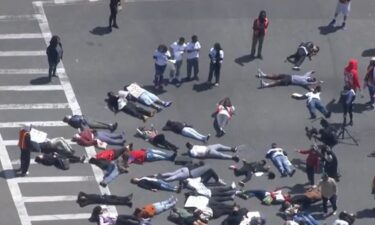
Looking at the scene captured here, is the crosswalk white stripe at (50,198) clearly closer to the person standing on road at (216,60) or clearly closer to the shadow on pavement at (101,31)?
the person standing on road at (216,60)

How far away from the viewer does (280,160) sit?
182 ft

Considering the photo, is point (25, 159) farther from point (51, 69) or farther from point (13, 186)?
point (51, 69)

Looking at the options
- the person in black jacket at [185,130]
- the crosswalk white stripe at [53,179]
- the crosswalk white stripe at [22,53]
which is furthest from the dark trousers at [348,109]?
the crosswalk white stripe at [22,53]

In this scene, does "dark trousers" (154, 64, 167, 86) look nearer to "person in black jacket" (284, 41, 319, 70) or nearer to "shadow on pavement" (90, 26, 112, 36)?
"shadow on pavement" (90, 26, 112, 36)

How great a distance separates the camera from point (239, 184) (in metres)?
54.4

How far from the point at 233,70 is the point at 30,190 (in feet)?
37.0

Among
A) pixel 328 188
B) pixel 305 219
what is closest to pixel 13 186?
pixel 305 219

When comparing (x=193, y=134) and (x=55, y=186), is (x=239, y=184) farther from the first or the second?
(x=55, y=186)

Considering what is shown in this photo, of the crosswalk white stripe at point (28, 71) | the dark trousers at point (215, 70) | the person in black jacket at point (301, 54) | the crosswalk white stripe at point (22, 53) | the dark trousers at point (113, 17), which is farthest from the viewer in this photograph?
the dark trousers at point (113, 17)

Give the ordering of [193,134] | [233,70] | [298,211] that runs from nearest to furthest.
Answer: [298,211] → [193,134] → [233,70]

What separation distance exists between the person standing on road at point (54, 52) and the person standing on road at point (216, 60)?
6004mm

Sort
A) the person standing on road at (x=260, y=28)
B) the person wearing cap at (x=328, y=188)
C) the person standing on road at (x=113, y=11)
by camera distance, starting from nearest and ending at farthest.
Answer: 1. the person wearing cap at (x=328, y=188)
2. the person standing on road at (x=260, y=28)
3. the person standing on road at (x=113, y=11)

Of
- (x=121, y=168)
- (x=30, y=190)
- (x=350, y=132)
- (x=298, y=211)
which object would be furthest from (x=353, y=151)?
(x=30, y=190)

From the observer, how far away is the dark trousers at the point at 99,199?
174 ft
